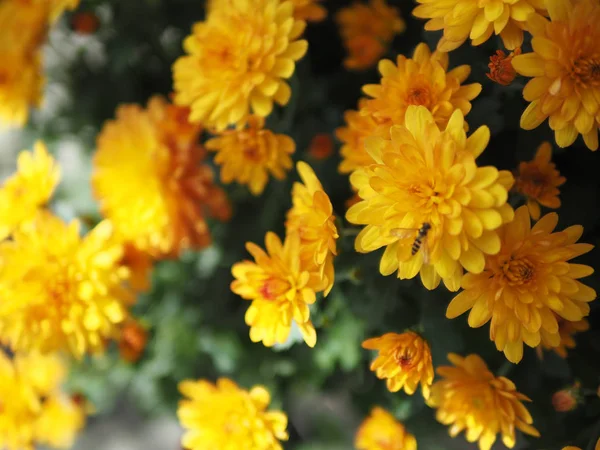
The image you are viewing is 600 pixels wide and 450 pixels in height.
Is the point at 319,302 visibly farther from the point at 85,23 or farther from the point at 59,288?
the point at 85,23

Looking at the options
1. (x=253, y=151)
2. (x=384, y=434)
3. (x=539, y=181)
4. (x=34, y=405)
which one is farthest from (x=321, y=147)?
(x=34, y=405)

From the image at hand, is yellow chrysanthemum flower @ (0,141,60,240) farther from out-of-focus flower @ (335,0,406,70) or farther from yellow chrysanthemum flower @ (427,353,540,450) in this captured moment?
yellow chrysanthemum flower @ (427,353,540,450)

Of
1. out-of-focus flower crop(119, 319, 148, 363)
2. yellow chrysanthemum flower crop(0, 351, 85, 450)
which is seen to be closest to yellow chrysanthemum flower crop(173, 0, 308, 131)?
out-of-focus flower crop(119, 319, 148, 363)

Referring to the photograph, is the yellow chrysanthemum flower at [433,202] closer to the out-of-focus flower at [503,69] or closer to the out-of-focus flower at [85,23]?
the out-of-focus flower at [503,69]

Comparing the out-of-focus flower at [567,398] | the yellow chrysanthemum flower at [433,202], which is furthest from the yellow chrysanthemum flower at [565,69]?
the out-of-focus flower at [567,398]

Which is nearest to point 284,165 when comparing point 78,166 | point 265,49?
point 265,49

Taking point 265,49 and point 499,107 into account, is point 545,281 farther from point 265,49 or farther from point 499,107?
point 265,49
